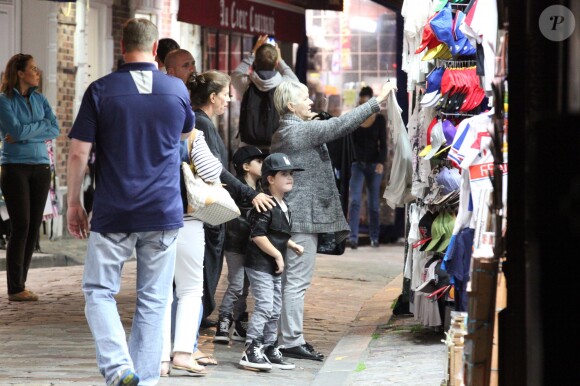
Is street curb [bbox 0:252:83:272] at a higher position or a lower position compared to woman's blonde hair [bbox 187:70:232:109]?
lower

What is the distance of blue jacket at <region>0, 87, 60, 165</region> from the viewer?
36.6 feet

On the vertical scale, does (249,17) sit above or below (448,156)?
above

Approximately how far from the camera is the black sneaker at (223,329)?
30.8 ft

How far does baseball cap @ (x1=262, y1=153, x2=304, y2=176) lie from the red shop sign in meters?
6.14

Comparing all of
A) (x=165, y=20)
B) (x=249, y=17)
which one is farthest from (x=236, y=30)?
(x=165, y=20)

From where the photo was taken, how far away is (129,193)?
681 cm

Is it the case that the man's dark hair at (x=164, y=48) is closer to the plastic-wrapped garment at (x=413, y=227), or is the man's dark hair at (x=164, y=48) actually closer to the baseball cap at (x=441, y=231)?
the plastic-wrapped garment at (x=413, y=227)

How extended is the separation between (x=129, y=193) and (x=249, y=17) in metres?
10.6

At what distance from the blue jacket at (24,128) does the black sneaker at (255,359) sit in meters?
3.71

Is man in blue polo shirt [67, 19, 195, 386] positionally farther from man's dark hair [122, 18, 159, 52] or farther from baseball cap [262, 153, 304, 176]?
baseball cap [262, 153, 304, 176]

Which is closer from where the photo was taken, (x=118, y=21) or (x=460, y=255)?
(x=460, y=255)

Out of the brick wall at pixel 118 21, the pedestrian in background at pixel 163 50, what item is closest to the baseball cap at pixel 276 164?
the pedestrian in background at pixel 163 50

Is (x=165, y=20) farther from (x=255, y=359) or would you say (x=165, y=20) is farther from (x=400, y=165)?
(x=255, y=359)

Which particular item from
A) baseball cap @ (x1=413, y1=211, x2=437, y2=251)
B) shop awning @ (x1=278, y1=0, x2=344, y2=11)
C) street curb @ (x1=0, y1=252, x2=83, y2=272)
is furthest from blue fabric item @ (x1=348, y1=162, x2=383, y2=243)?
baseball cap @ (x1=413, y1=211, x2=437, y2=251)
